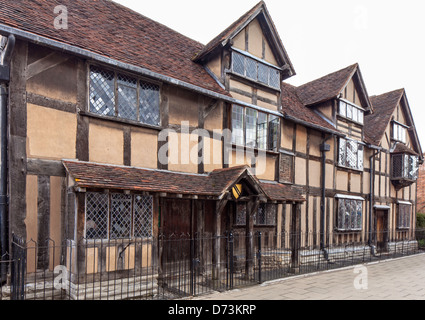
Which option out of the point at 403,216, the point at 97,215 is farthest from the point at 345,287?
the point at 403,216

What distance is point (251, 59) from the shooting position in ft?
38.1

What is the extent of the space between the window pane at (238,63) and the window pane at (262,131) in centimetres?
169

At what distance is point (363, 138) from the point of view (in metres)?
16.9

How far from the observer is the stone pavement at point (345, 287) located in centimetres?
810

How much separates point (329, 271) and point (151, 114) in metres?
8.52

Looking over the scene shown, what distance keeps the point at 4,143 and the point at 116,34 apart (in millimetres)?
4581

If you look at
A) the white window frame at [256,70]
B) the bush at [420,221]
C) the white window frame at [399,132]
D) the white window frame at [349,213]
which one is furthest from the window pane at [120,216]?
the bush at [420,221]

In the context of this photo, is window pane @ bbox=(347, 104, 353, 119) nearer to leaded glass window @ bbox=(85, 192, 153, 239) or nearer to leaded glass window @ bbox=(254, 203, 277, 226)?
leaded glass window @ bbox=(254, 203, 277, 226)

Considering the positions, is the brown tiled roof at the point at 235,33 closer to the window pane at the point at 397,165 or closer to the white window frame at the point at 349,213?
the white window frame at the point at 349,213

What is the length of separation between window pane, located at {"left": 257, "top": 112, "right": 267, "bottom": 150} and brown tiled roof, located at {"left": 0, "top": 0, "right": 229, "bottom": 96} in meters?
1.94

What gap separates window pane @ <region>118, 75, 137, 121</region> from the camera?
27.1ft

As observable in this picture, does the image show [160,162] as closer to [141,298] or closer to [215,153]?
[215,153]

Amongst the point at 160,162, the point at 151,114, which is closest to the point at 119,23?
the point at 151,114
